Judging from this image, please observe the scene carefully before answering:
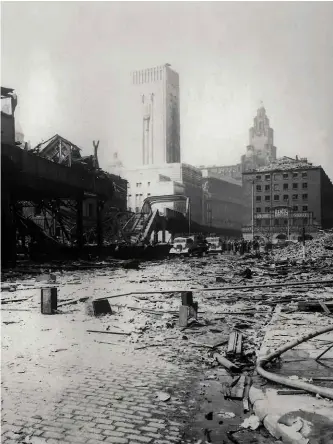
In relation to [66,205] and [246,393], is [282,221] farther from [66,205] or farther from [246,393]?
[246,393]

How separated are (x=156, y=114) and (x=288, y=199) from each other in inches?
1411

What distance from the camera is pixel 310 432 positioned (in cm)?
366

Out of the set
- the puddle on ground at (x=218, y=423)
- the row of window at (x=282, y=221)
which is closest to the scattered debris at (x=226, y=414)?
the puddle on ground at (x=218, y=423)

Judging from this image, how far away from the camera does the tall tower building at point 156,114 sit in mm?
80812

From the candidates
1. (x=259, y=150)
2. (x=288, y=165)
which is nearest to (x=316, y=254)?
(x=288, y=165)

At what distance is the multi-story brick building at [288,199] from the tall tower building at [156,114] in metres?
23.7

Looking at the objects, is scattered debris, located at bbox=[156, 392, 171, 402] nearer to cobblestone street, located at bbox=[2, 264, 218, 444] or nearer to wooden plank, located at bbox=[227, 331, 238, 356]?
cobblestone street, located at bbox=[2, 264, 218, 444]

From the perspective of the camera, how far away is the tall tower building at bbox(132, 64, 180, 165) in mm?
80812

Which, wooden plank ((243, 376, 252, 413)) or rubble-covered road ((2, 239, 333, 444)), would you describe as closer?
rubble-covered road ((2, 239, 333, 444))

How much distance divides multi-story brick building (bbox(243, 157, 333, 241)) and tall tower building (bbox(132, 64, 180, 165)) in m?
23.7

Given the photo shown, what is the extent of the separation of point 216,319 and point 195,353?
9.43 ft

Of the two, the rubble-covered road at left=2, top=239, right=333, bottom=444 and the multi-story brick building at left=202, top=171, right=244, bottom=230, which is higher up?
the multi-story brick building at left=202, top=171, right=244, bottom=230

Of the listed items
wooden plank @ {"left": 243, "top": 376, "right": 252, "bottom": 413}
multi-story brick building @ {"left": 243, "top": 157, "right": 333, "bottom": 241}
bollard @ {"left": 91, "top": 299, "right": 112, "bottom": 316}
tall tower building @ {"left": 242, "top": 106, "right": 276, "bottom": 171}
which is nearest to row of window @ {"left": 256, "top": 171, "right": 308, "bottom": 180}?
multi-story brick building @ {"left": 243, "top": 157, "right": 333, "bottom": 241}

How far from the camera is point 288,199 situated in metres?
64.1
